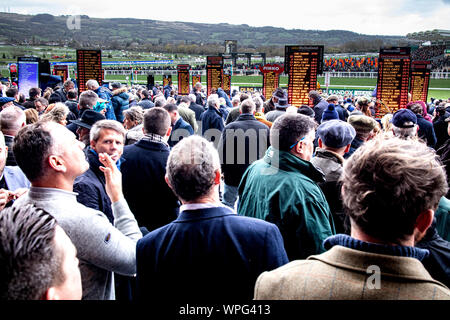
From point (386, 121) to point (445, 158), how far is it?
2119 millimetres

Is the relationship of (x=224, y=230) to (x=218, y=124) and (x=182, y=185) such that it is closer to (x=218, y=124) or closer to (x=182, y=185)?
(x=182, y=185)

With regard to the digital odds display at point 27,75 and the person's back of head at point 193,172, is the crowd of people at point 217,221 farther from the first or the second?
the digital odds display at point 27,75

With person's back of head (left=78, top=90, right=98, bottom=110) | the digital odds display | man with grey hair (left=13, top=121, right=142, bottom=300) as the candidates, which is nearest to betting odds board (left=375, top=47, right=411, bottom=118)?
person's back of head (left=78, top=90, right=98, bottom=110)

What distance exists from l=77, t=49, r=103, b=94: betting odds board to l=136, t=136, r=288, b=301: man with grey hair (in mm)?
8844

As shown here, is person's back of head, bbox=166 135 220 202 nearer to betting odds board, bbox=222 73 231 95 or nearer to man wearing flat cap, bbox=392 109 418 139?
man wearing flat cap, bbox=392 109 418 139

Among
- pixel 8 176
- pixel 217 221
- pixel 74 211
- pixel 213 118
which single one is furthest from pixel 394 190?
pixel 213 118

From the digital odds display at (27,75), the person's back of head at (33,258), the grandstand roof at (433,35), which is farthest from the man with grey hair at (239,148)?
the grandstand roof at (433,35)

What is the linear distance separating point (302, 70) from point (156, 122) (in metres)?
7.39

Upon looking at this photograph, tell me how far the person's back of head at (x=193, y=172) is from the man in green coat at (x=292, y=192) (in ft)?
2.75

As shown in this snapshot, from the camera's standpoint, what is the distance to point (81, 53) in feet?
32.9

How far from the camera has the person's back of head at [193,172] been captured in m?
2.06

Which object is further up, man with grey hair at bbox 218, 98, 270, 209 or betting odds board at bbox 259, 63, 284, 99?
betting odds board at bbox 259, 63, 284, 99

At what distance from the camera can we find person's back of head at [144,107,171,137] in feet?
13.3

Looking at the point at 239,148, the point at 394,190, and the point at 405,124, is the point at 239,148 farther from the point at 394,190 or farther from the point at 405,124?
the point at 394,190
